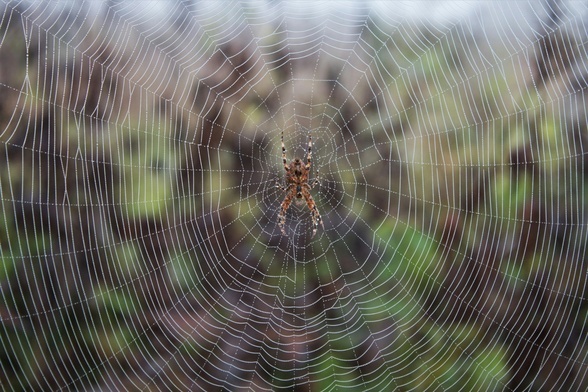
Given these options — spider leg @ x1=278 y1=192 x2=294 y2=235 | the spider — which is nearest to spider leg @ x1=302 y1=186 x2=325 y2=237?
the spider

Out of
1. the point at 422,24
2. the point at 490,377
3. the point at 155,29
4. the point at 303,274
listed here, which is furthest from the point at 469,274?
the point at 155,29

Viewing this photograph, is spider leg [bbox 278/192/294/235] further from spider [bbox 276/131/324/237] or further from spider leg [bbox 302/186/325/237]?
spider leg [bbox 302/186/325/237]


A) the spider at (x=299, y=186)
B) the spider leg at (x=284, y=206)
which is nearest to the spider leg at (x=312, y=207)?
the spider at (x=299, y=186)

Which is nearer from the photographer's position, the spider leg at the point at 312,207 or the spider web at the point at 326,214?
the spider web at the point at 326,214

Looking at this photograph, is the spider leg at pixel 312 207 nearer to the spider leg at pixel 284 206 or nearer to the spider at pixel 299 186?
the spider at pixel 299 186

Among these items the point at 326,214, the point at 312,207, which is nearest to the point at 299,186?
the point at 312,207

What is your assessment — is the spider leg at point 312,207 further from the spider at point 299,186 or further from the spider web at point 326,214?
the spider web at point 326,214

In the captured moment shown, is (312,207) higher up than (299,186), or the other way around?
(299,186)

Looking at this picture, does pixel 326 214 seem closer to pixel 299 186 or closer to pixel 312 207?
pixel 312 207
